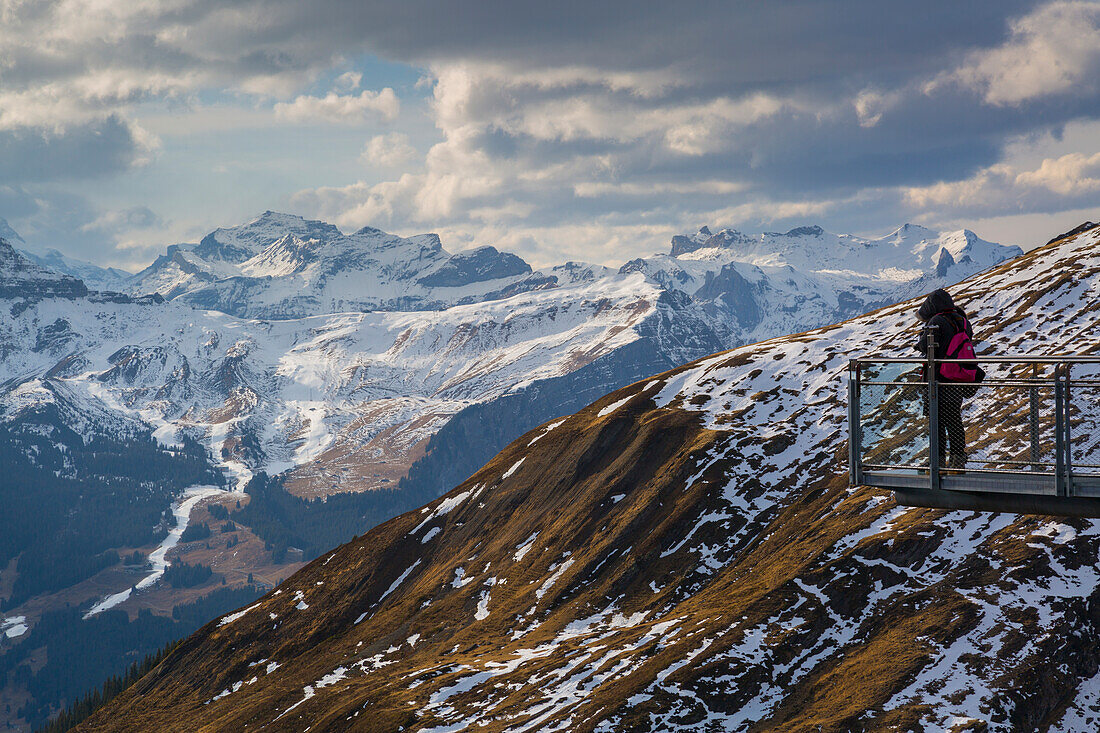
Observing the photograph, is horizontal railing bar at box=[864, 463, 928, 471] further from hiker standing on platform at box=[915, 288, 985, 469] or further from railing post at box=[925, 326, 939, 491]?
hiker standing on platform at box=[915, 288, 985, 469]

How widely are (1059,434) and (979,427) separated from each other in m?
3.96

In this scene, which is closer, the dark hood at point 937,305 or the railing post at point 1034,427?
the railing post at point 1034,427

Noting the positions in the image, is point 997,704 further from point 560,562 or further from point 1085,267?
point 1085,267

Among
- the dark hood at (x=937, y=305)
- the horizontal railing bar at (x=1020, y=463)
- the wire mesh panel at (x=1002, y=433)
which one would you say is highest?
the dark hood at (x=937, y=305)

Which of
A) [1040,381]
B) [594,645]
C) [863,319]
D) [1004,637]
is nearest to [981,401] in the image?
[1040,381]

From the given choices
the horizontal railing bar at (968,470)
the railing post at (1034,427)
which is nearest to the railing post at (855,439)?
the horizontal railing bar at (968,470)

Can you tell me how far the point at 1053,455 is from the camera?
773 inches

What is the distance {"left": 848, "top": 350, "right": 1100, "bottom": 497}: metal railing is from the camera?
19.6m

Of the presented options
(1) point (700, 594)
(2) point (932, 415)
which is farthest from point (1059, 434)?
(1) point (700, 594)

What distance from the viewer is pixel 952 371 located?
21.0 metres

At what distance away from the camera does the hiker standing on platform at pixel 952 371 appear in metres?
20.8

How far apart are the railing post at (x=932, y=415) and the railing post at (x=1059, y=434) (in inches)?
94.7

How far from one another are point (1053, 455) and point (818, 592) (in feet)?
177

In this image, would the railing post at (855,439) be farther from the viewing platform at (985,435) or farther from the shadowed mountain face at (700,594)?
the shadowed mountain face at (700,594)
